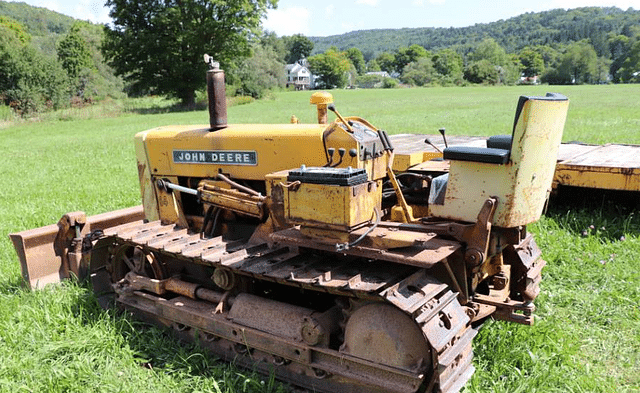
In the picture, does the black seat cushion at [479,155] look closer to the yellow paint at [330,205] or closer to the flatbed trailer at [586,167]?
the yellow paint at [330,205]

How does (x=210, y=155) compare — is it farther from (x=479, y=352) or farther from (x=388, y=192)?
(x=479, y=352)

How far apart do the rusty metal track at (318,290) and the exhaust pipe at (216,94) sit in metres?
1.06

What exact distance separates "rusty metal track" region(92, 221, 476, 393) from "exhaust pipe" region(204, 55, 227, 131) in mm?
1064

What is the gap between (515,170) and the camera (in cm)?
362

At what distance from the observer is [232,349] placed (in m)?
4.43

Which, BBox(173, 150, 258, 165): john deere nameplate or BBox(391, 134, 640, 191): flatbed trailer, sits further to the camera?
BBox(391, 134, 640, 191): flatbed trailer

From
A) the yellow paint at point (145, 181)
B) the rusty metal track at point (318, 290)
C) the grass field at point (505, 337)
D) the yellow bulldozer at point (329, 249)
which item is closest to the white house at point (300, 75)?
the grass field at point (505, 337)

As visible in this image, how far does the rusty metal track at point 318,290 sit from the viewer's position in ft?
11.3

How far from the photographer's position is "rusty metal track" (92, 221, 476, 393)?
3.46 m

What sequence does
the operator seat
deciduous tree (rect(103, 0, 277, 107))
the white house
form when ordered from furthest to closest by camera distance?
the white house, deciduous tree (rect(103, 0, 277, 107)), the operator seat

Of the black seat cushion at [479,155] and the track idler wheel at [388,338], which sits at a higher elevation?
the black seat cushion at [479,155]

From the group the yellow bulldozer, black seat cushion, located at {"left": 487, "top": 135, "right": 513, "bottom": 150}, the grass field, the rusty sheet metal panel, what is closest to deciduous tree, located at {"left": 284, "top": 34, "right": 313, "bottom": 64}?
the rusty sheet metal panel

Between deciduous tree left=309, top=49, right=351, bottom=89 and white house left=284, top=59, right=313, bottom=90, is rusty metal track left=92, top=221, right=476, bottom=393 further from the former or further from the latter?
white house left=284, top=59, right=313, bottom=90

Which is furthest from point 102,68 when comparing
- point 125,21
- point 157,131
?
point 157,131
